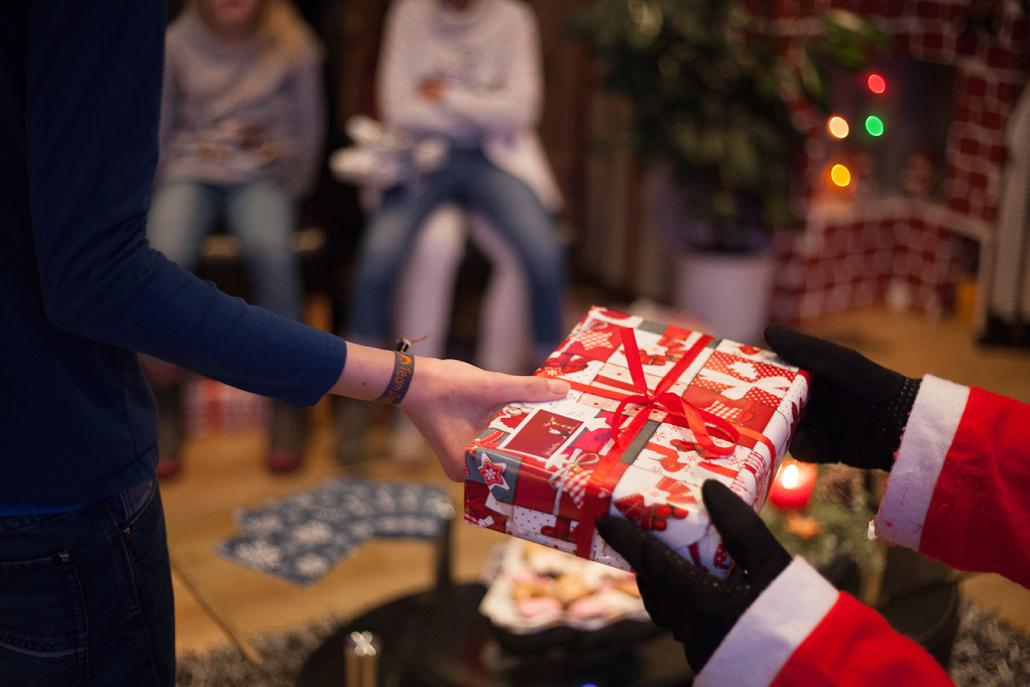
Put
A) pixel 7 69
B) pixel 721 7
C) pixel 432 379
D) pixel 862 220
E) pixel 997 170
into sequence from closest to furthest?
1. pixel 7 69
2. pixel 432 379
3. pixel 721 7
4. pixel 997 170
5. pixel 862 220

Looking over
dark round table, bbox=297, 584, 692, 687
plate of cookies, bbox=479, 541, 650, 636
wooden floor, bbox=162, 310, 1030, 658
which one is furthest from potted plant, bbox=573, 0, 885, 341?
dark round table, bbox=297, 584, 692, 687

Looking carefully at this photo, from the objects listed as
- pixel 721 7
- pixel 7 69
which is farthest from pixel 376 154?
pixel 7 69

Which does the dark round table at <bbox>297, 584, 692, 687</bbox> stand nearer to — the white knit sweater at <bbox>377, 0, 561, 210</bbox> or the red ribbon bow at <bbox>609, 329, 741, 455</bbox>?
the red ribbon bow at <bbox>609, 329, 741, 455</bbox>

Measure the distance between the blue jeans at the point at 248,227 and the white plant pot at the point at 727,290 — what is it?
1.32 metres

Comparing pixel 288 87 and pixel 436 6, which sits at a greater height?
pixel 436 6

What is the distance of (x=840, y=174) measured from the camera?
12.7 feet

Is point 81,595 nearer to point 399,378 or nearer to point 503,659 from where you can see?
point 399,378

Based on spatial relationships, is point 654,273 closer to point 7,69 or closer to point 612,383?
point 612,383

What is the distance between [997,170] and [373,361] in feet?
10.8

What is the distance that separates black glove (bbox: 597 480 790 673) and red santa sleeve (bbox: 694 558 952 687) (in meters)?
0.02

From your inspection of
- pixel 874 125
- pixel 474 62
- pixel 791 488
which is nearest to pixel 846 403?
pixel 791 488

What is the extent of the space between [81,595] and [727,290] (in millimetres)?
2890

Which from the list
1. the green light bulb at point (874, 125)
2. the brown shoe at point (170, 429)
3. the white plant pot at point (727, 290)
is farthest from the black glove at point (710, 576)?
the green light bulb at point (874, 125)

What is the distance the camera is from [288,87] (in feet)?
10.6
